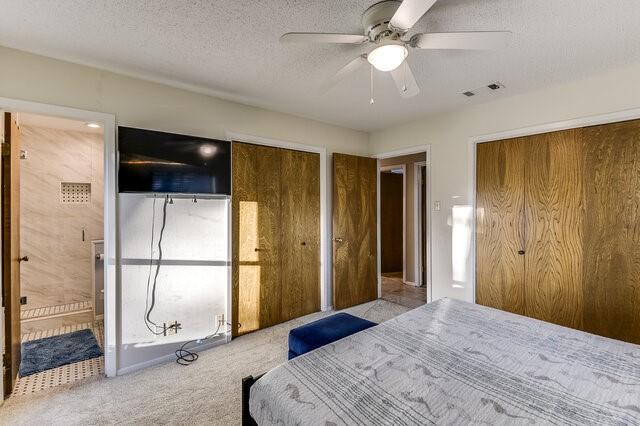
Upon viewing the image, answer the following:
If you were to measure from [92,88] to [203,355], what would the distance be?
2.47m

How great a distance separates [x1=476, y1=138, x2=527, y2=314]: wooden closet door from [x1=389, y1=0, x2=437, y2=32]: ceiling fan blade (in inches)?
88.6

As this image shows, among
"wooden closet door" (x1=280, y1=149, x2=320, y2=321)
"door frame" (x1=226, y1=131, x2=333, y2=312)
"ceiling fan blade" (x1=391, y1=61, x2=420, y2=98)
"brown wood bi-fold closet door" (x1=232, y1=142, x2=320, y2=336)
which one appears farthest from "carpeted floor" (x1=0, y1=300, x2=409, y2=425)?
"ceiling fan blade" (x1=391, y1=61, x2=420, y2=98)

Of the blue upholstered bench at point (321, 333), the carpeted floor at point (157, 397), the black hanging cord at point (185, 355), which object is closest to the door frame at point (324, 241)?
the carpeted floor at point (157, 397)

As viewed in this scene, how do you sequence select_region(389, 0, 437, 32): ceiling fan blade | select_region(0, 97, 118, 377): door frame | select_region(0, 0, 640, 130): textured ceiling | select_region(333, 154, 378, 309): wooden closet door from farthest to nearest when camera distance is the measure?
select_region(333, 154, 378, 309): wooden closet door < select_region(0, 97, 118, 377): door frame < select_region(0, 0, 640, 130): textured ceiling < select_region(389, 0, 437, 32): ceiling fan blade

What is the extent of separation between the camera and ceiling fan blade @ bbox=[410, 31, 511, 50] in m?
1.40

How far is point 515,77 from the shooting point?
2578mm

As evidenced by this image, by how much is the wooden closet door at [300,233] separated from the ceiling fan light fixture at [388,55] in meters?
2.00

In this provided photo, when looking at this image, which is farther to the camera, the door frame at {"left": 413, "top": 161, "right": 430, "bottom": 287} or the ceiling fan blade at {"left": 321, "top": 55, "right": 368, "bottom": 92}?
the door frame at {"left": 413, "top": 161, "right": 430, "bottom": 287}

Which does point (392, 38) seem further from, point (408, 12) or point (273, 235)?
point (273, 235)

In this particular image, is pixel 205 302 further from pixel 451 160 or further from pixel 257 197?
pixel 451 160

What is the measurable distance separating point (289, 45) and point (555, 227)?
2.85m

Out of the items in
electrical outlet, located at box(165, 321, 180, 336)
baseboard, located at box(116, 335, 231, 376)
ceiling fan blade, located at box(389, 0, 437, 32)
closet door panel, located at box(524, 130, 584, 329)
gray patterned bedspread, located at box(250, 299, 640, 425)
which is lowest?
baseboard, located at box(116, 335, 231, 376)

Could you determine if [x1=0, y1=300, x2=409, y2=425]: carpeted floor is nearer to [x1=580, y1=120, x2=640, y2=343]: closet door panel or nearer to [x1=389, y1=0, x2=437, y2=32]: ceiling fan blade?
[x1=389, y1=0, x2=437, y2=32]: ceiling fan blade

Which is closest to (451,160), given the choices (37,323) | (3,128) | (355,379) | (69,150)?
(355,379)
